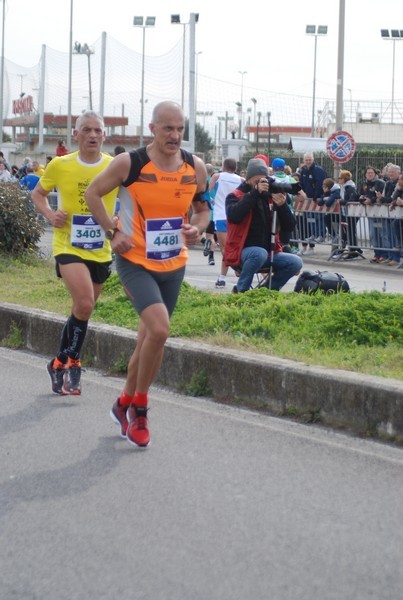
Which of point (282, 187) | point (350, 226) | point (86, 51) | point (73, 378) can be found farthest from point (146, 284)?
point (86, 51)

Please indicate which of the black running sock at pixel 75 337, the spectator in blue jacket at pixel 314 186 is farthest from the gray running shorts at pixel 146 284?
the spectator in blue jacket at pixel 314 186

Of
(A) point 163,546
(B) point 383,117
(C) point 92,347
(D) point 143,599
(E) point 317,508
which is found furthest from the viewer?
(B) point 383,117

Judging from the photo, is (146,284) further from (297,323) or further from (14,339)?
(14,339)

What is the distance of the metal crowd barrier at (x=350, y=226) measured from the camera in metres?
21.9

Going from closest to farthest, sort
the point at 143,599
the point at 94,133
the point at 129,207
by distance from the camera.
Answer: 1. the point at 143,599
2. the point at 129,207
3. the point at 94,133

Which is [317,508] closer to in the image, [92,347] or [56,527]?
[56,527]

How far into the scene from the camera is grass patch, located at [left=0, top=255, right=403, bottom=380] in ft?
27.1

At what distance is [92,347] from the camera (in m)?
10.0

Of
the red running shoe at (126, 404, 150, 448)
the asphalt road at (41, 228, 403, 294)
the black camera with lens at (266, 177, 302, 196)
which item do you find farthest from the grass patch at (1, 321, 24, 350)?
the asphalt road at (41, 228, 403, 294)

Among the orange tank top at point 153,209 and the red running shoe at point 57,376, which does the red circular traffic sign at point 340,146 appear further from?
the orange tank top at point 153,209

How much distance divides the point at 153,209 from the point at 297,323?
293cm

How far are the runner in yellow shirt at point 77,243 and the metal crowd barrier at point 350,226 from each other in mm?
13359

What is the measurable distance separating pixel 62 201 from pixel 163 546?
14.0 feet

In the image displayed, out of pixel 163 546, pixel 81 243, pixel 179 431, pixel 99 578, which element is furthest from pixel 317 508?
pixel 81 243
